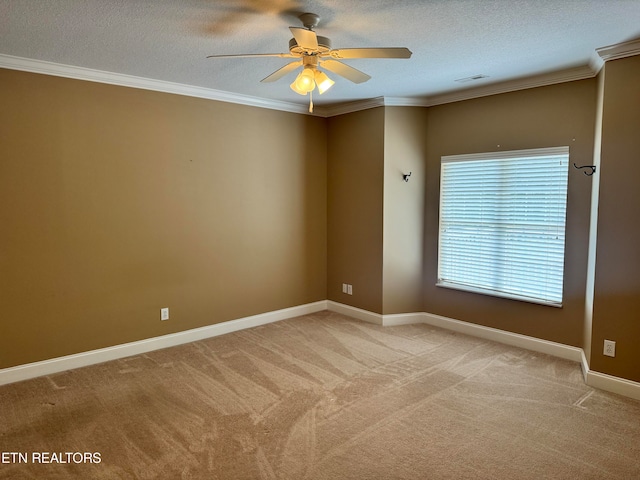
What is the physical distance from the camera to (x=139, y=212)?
3.98 meters

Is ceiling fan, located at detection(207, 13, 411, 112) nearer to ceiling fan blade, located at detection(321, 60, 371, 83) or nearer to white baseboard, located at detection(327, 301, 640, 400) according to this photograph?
ceiling fan blade, located at detection(321, 60, 371, 83)

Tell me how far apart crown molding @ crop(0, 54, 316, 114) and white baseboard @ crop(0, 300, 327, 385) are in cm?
241

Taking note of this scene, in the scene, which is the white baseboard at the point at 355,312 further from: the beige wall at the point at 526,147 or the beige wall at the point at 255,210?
the beige wall at the point at 526,147

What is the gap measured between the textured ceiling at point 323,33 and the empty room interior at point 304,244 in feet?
0.08

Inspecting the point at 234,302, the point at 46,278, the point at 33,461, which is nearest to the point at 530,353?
the point at 234,302

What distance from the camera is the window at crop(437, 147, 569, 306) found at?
12.7 ft

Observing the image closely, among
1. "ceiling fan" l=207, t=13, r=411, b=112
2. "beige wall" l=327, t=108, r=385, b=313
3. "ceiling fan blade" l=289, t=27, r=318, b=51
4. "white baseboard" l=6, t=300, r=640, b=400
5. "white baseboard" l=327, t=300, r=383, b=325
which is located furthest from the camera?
"white baseboard" l=327, t=300, r=383, b=325

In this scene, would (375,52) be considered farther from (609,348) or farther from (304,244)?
(304,244)

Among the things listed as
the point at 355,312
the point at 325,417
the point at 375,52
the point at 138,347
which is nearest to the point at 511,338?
the point at 355,312

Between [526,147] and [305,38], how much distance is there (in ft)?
8.85

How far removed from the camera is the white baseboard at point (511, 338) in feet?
10.6

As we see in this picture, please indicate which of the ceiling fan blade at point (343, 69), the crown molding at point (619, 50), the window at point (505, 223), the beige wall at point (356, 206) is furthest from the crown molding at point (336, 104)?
the ceiling fan blade at point (343, 69)

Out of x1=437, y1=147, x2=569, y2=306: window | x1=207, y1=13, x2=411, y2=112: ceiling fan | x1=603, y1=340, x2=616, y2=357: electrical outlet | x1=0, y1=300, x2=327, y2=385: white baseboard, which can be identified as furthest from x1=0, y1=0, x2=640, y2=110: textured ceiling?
x1=0, y1=300, x2=327, y2=385: white baseboard

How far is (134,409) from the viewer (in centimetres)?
299
